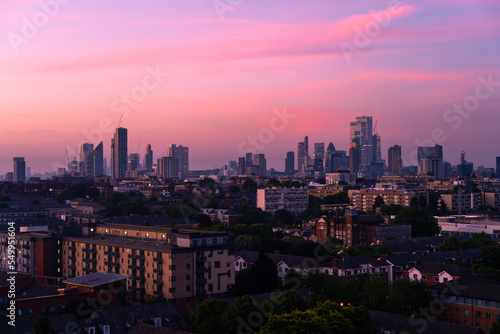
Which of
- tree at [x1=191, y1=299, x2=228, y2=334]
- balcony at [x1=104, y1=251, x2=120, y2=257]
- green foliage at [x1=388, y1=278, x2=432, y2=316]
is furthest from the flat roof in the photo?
green foliage at [x1=388, y1=278, x2=432, y2=316]

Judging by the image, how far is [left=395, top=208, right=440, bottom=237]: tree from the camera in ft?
249

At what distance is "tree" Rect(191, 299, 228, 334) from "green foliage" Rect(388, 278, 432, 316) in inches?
433

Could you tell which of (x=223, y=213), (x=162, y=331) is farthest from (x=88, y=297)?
(x=223, y=213)

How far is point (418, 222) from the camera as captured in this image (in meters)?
76.2

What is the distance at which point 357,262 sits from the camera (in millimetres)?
48875

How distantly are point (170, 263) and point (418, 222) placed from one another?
1656 inches

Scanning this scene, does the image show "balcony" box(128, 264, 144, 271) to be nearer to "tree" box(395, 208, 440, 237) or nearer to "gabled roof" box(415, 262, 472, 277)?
"gabled roof" box(415, 262, 472, 277)

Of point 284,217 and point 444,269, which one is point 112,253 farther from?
point 284,217

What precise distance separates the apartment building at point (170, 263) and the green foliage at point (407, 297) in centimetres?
1156

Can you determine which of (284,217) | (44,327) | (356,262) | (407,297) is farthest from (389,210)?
(44,327)

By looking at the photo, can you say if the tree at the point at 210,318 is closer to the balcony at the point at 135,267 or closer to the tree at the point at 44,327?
the tree at the point at 44,327

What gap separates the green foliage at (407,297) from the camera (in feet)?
123

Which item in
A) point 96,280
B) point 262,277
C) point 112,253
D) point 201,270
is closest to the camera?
point 96,280

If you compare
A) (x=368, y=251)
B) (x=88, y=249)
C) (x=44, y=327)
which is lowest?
(x=44, y=327)
